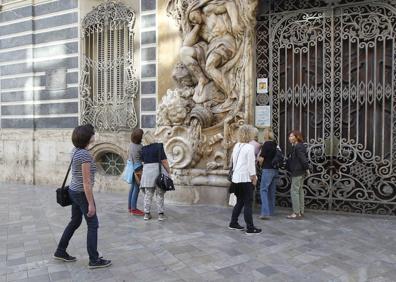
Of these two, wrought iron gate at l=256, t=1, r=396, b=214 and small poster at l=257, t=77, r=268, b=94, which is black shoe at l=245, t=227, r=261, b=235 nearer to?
wrought iron gate at l=256, t=1, r=396, b=214

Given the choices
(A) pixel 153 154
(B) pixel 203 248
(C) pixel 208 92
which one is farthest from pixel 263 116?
(B) pixel 203 248

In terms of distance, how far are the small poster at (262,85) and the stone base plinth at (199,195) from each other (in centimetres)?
194

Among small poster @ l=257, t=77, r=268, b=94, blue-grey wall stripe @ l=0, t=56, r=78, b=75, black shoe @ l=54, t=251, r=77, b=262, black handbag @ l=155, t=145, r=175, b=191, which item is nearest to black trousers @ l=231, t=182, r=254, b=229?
black handbag @ l=155, t=145, r=175, b=191

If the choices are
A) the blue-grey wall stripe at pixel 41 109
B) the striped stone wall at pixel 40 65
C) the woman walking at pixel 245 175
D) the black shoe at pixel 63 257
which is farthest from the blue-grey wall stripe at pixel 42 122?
the black shoe at pixel 63 257

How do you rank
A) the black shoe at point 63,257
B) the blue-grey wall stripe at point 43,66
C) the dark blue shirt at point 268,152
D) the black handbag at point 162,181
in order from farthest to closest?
the blue-grey wall stripe at point 43,66
the dark blue shirt at point 268,152
the black handbag at point 162,181
the black shoe at point 63,257

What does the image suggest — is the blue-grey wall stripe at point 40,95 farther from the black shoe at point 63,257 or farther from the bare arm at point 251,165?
the black shoe at point 63,257

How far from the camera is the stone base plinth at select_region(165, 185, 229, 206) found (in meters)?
7.74

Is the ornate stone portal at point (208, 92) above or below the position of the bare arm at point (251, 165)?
above

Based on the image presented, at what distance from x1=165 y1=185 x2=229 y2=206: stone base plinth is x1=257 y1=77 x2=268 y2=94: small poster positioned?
1.94 m

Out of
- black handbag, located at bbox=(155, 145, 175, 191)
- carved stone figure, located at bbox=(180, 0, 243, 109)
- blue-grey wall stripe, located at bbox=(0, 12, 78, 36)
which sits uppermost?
blue-grey wall stripe, located at bbox=(0, 12, 78, 36)

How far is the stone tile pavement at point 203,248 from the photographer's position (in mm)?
4348

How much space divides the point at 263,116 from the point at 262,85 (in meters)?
0.58

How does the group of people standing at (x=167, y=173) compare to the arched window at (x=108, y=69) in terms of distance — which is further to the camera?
the arched window at (x=108, y=69)

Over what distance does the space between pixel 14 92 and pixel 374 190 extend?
9096 mm
